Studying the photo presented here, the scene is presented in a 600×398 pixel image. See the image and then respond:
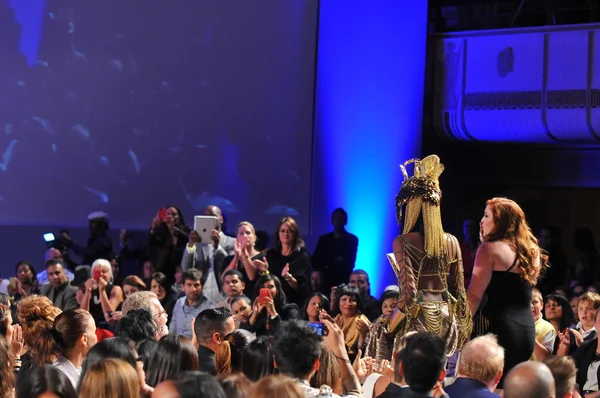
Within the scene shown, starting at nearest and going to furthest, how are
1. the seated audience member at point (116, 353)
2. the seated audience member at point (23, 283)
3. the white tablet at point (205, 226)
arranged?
the seated audience member at point (116, 353) → the white tablet at point (205, 226) → the seated audience member at point (23, 283)

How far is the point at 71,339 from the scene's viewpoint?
4277 millimetres

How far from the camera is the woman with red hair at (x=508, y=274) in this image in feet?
15.1

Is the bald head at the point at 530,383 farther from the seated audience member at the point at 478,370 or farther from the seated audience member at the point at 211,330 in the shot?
the seated audience member at the point at 211,330

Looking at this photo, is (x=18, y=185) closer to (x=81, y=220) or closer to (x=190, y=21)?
(x=81, y=220)

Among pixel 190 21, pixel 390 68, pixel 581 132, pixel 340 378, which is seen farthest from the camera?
pixel 190 21

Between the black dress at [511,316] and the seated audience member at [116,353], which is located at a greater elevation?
the black dress at [511,316]

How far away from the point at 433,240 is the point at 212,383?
6.76 ft

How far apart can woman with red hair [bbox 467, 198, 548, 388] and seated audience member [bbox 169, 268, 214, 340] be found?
2.84 metres

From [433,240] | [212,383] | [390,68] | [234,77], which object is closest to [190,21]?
[234,77]

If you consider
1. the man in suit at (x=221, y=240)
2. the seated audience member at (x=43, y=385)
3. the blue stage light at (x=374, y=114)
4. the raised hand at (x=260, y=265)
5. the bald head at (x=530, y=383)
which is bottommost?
the seated audience member at (x=43, y=385)

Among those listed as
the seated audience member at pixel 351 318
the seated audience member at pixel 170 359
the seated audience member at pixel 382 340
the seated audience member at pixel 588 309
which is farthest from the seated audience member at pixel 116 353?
the seated audience member at pixel 588 309

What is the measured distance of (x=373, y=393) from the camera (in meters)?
4.32

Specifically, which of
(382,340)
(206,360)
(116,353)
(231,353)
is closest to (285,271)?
(382,340)

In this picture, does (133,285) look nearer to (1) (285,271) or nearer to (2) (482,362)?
(1) (285,271)
